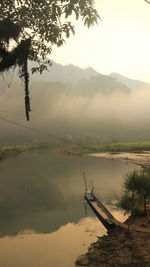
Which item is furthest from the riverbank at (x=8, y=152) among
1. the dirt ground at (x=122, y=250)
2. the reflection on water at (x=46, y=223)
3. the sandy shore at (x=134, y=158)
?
the dirt ground at (x=122, y=250)

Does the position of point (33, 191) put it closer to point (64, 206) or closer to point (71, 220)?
point (64, 206)

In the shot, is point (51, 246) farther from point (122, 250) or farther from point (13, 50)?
point (13, 50)

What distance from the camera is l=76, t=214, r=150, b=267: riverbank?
9.69m

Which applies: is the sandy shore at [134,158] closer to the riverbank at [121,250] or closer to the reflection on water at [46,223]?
the reflection on water at [46,223]

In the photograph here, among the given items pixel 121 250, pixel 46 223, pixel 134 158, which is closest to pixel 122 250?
pixel 121 250

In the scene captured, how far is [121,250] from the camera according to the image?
10.8 metres

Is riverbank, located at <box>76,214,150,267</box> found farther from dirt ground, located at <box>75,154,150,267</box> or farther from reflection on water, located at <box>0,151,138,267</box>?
reflection on water, located at <box>0,151,138,267</box>

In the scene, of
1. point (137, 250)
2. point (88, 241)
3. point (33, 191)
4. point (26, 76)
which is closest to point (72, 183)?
point (33, 191)

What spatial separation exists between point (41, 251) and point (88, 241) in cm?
291

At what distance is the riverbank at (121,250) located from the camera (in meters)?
9.69

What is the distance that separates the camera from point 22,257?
13016 mm

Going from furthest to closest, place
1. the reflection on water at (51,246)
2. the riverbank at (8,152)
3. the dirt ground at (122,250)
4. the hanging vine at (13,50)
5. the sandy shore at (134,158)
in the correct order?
1. the riverbank at (8,152)
2. the sandy shore at (134,158)
3. the reflection on water at (51,246)
4. the dirt ground at (122,250)
5. the hanging vine at (13,50)

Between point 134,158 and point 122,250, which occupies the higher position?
point 122,250

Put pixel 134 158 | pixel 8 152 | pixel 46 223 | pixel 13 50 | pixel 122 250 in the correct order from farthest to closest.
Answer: pixel 8 152
pixel 134 158
pixel 46 223
pixel 122 250
pixel 13 50
